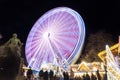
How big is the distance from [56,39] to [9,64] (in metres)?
20.8

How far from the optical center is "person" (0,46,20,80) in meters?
12.1

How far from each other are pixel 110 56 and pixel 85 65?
497 cm

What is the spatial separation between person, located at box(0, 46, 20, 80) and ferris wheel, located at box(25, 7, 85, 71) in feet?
56.3

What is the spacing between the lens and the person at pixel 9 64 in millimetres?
12133

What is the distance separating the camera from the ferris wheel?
30234mm

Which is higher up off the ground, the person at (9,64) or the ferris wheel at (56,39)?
the ferris wheel at (56,39)

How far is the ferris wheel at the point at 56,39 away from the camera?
30234mm

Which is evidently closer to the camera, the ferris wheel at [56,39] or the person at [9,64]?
the person at [9,64]

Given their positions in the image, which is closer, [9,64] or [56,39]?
[9,64]

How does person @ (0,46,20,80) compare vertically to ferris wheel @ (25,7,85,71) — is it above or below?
below

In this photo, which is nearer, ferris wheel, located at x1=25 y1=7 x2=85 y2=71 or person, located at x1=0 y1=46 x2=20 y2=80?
person, located at x1=0 y1=46 x2=20 y2=80

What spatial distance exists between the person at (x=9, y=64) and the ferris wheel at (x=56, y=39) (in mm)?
17158

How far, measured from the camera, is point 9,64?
12.2 metres

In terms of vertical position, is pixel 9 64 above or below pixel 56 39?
below
